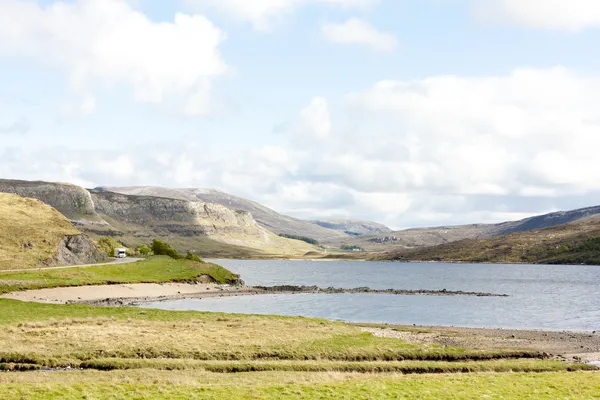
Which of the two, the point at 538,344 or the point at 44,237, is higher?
the point at 44,237

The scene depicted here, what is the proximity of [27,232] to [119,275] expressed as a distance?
26.6m

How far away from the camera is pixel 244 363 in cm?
4159

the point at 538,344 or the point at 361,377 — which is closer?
the point at 361,377

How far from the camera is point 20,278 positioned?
97875 mm

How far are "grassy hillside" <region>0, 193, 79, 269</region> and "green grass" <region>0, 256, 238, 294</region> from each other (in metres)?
12.9

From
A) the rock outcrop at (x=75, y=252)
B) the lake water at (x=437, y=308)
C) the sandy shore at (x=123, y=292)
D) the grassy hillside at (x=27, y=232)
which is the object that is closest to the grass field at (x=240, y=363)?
the sandy shore at (x=123, y=292)

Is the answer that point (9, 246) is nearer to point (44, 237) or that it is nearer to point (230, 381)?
point (44, 237)

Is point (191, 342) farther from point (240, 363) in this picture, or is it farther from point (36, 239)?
point (36, 239)

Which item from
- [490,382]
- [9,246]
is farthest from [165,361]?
[9,246]

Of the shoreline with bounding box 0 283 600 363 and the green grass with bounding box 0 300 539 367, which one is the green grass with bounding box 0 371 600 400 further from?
the shoreline with bounding box 0 283 600 363

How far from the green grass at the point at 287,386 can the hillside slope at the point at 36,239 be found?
89696 millimetres

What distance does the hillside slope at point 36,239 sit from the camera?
12162 cm

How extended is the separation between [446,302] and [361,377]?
83.1 metres

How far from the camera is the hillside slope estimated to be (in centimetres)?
12162
